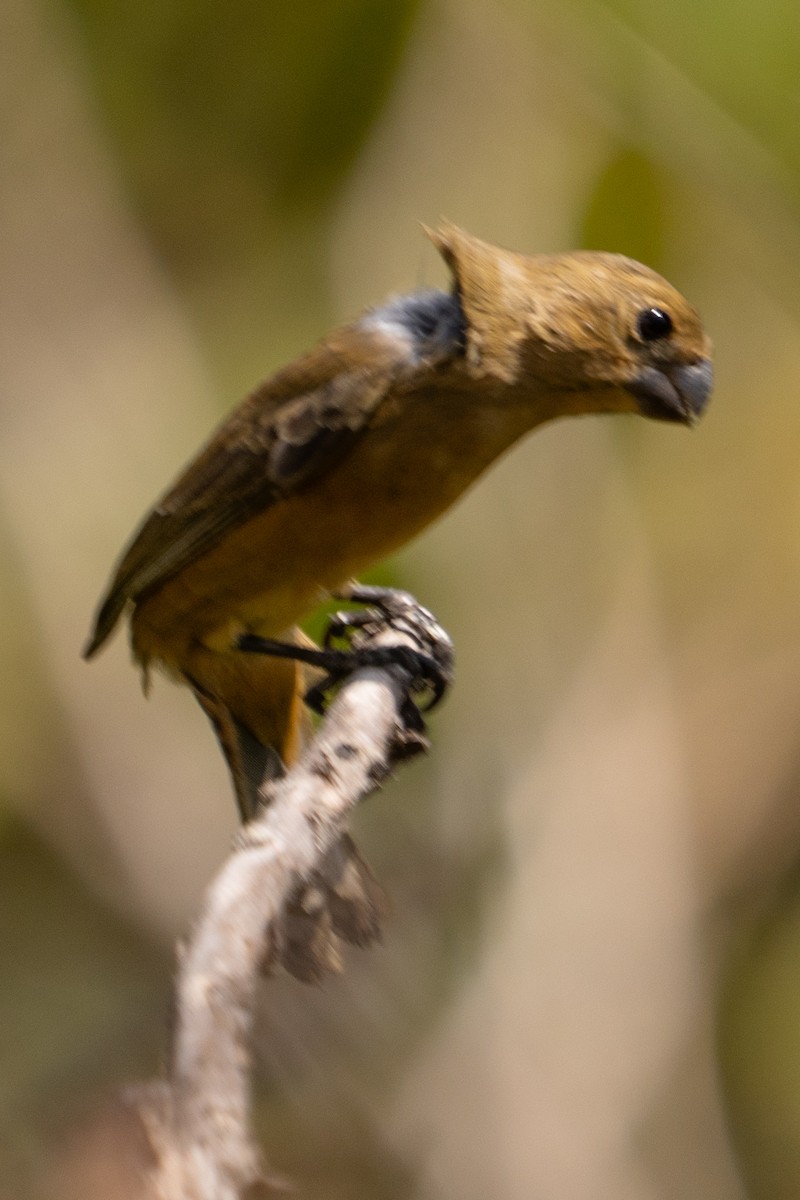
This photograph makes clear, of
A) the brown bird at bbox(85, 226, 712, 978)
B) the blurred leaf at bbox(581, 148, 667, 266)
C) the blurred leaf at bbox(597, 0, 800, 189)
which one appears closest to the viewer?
the brown bird at bbox(85, 226, 712, 978)

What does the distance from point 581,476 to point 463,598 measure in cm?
43

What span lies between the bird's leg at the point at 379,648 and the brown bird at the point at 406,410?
7cm

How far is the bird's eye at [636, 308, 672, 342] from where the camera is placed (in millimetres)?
2326

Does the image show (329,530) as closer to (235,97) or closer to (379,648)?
(379,648)

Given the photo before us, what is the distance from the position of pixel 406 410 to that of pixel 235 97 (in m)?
1.86

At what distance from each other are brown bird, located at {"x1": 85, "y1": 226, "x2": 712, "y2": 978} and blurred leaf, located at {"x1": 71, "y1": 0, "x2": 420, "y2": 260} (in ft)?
4.07

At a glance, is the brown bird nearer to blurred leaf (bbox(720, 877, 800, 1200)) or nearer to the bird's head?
the bird's head

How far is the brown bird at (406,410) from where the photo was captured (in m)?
2.31

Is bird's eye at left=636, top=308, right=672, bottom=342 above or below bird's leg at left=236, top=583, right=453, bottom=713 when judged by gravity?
above

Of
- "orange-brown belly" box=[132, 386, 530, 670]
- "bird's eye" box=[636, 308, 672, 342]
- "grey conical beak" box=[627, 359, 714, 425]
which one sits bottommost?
"orange-brown belly" box=[132, 386, 530, 670]

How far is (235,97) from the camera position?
3805 mm

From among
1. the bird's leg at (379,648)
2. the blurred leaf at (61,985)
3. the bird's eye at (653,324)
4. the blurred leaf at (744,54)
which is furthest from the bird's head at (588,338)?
the blurred leaf at (61,985)

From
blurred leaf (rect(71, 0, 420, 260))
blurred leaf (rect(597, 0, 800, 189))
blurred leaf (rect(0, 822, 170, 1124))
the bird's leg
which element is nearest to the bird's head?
the bird's leg

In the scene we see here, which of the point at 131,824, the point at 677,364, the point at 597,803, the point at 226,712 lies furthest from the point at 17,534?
the point at 677,364
